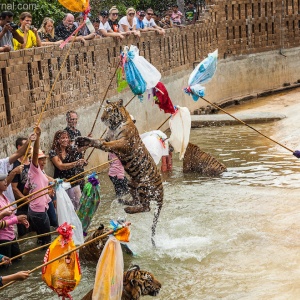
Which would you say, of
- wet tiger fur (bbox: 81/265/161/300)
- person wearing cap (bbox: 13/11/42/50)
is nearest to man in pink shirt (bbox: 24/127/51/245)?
wet tiger fur (bbox: 81/265/161/300)

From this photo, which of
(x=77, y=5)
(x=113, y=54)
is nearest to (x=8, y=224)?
A: (x=77, y=5)

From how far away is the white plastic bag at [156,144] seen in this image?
12.2 meters

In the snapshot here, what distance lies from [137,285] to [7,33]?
5.76 m

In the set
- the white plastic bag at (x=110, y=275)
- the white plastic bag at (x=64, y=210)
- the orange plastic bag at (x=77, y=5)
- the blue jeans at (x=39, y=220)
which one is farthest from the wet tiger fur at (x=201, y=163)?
the white plastic bag at (x=110, y=275)

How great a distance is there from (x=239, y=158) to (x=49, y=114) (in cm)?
455

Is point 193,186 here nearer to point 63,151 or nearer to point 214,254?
point 63,151

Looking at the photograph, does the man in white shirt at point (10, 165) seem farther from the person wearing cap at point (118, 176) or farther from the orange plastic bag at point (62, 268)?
the person wearing cap at point (118, 176)

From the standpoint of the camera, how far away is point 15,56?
11625mm

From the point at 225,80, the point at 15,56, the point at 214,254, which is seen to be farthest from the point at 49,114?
the point at 225,80

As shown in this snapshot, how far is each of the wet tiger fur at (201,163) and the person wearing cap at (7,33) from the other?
12.6 ft

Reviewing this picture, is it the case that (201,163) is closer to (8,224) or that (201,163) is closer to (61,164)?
(61,164)

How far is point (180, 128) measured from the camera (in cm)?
1329

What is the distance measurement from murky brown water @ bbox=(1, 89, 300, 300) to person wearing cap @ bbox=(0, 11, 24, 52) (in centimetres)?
268

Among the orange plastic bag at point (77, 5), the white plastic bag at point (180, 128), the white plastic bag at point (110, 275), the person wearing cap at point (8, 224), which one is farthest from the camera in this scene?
the white plastic bag at point (180, 128)
